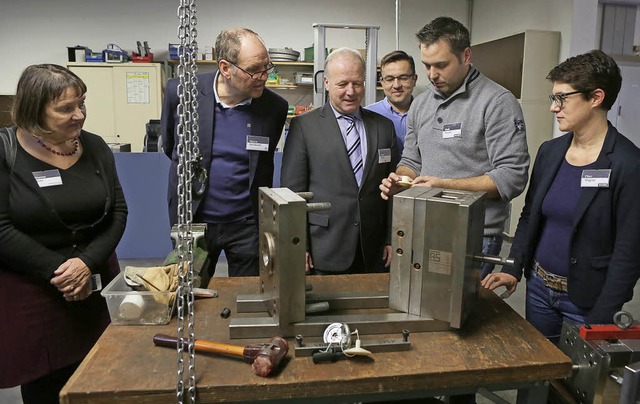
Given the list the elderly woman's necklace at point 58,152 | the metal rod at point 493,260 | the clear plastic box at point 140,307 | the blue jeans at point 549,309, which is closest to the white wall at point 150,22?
the elderly woman's necklace at point 58,152

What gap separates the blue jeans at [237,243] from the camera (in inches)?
75.6

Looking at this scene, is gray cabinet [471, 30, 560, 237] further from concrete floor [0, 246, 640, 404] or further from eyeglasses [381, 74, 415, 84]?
eyeglasses [381, 74, 415, 84]

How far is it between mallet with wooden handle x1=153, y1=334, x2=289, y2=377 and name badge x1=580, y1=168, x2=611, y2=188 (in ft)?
3.08

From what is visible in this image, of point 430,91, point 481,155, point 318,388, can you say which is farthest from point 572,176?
point 318,388

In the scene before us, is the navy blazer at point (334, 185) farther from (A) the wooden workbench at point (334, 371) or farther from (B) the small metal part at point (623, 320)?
(B) the small metal part at point (623, 320)

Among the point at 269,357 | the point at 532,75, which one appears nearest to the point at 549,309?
the point at 269,357

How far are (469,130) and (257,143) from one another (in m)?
0.78

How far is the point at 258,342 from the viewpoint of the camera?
1.04m

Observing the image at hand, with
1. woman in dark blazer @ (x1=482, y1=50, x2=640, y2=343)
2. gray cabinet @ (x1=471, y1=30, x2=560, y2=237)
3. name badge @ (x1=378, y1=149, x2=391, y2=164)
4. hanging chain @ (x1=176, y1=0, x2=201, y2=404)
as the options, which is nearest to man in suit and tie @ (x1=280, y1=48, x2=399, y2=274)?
name badge @ (x1=378, y1=149, x2=391, y2=164)

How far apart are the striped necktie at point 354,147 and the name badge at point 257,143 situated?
1.05 feet

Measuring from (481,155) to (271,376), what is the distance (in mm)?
1068

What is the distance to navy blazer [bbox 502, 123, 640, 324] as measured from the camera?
4.33ft

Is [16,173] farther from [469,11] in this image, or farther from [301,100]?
[469,11]

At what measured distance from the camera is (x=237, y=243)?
1.94 meters
